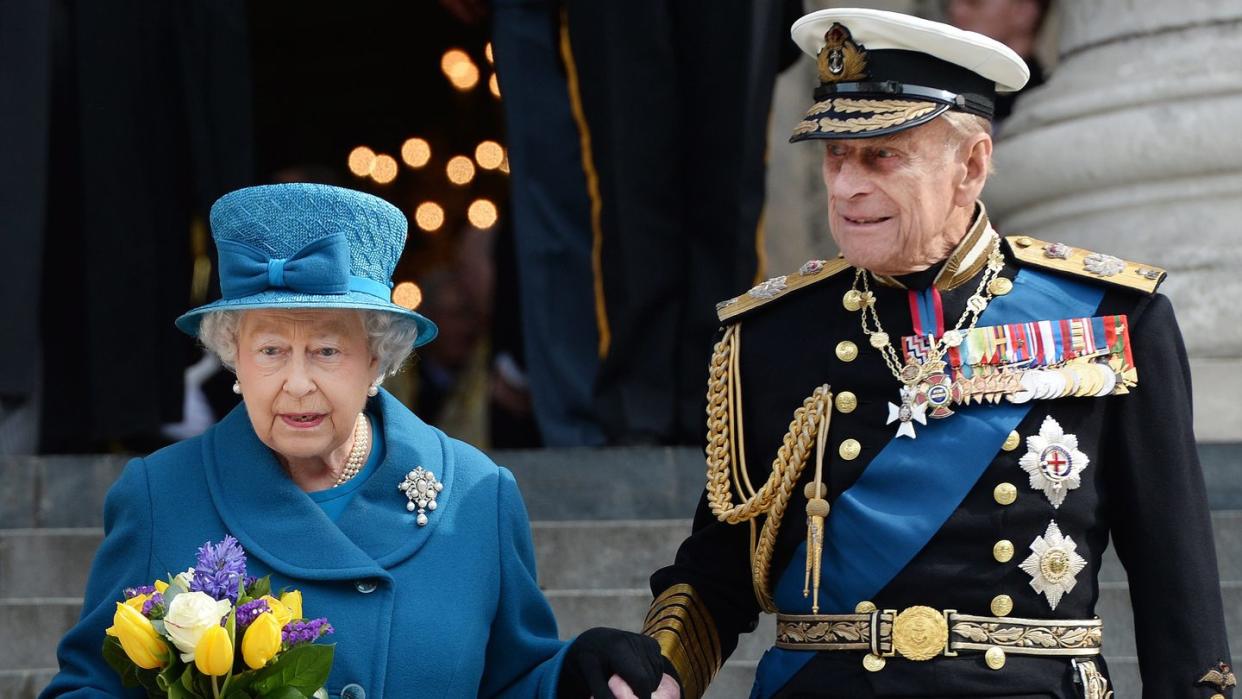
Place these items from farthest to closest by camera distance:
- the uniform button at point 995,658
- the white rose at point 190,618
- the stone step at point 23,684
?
the stone step at point 23,684 → the uniform button at point 995,658 → the white rose at point 190,618

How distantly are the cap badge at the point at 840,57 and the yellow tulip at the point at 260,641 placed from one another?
127 centimetres

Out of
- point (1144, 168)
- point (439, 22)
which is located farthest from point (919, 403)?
point (439, 22)

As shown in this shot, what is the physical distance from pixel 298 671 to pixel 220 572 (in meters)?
0.18

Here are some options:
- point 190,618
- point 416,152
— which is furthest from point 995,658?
point 416,152

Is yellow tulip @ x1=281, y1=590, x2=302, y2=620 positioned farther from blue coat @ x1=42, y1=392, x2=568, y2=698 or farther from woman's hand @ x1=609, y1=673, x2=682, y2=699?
woman's hand @ x1=609, y1=673, x2=682, y2=699

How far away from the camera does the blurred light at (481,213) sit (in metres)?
9.17

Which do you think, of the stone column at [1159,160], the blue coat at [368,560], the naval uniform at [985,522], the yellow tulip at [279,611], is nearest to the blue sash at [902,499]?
the naval uniform at [985,522]

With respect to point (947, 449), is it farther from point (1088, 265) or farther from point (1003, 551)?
point (1088, 265)

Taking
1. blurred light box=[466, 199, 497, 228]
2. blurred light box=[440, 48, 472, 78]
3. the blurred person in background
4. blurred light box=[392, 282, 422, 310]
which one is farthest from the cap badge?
blurred light box=[440, 48, 472, 78]

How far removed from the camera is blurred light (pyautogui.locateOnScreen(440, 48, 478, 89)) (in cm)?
937

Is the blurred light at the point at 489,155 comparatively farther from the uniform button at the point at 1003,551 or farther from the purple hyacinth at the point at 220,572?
the purple hyacinth at the point at 220,572

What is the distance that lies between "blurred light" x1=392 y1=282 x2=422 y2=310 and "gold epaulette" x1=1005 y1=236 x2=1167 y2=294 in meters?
5.15

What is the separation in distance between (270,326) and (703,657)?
35.5 inches

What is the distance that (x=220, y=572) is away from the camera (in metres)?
3.18
